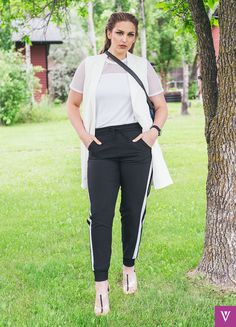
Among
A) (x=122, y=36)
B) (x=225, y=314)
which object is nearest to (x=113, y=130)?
(x=122, y=36)

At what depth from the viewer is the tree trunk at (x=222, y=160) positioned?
4.47m

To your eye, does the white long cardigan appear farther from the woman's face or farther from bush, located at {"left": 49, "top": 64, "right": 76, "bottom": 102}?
bush, located at {"left": 49, "top": 64, "right": 76, "bottom": 102}

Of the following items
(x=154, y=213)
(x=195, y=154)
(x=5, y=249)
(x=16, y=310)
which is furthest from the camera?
(x=195, y=154)

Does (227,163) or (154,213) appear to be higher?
(227,163)

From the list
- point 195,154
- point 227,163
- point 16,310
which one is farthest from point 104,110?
point 195,154

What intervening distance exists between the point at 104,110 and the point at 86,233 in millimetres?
2769

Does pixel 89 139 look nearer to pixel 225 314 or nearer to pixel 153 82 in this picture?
pixel 153 82

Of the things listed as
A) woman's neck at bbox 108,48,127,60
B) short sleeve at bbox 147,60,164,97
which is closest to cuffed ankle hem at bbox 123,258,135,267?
short sleeve at bbox 147,60,164,97

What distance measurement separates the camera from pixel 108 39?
4.22 metres

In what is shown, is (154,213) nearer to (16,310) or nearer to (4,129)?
(16,310)

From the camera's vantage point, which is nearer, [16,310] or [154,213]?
[16,310]

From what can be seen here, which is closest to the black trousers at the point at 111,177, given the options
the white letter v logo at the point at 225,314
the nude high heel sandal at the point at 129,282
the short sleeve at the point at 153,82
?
the short sleeve at the point at 153,82

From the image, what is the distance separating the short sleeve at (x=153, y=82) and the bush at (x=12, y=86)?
20.7 m

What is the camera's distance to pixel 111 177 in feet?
13.5
